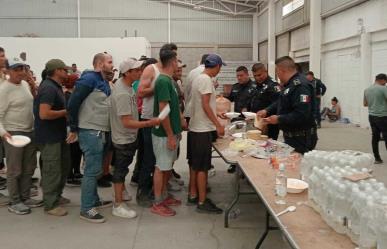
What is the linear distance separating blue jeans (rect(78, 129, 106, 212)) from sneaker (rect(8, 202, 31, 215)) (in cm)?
66

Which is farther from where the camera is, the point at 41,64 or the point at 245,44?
the point at 245,44

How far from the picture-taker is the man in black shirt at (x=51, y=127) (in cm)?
370

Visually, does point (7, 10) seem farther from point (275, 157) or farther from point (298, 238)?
point (298, 238)

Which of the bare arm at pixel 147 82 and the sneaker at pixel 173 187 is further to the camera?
the sneaker at pixel 173 187

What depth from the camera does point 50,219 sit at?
3.85 meters

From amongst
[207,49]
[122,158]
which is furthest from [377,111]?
[207,49]

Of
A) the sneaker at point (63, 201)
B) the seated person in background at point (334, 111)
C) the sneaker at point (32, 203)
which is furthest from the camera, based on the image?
the seated person in background at point (334, 111)

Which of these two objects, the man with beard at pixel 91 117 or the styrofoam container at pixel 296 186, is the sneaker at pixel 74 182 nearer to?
the man with beard at pixel 91 117

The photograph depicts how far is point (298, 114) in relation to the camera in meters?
3.53

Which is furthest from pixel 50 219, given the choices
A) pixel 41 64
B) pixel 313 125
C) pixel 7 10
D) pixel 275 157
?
pixel 7 10

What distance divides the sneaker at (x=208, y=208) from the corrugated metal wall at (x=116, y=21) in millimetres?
15566

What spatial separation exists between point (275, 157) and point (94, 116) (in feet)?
5.19

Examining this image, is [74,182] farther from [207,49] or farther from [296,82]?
[207,49]

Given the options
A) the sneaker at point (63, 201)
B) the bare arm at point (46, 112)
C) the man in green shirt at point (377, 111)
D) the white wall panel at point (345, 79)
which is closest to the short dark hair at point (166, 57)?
the bare arm at point (46, 112)
